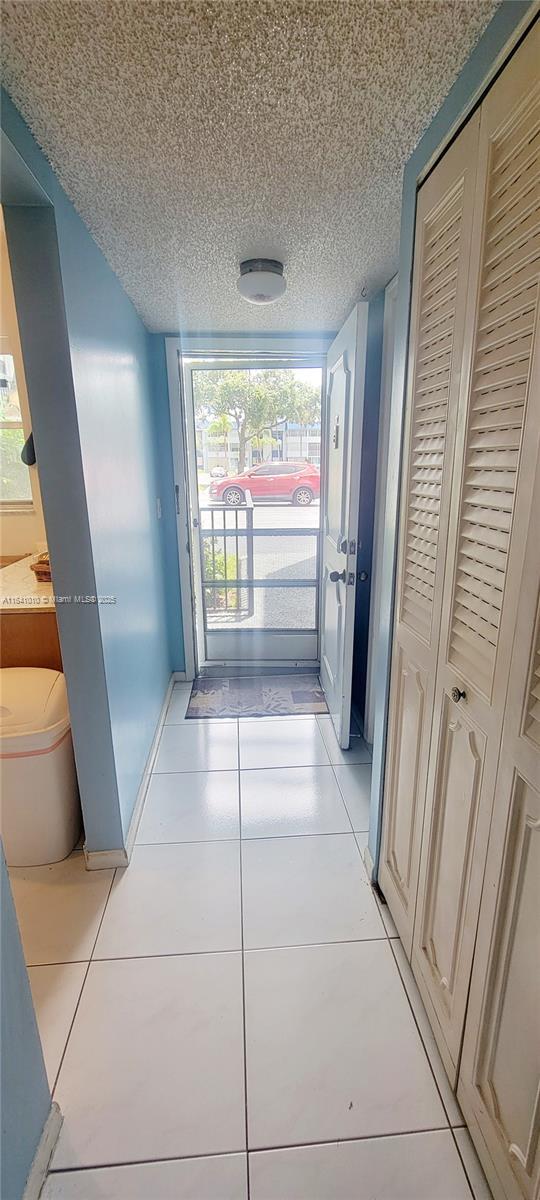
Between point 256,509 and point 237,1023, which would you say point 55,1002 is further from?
point 256,509

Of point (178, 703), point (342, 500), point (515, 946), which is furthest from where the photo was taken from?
point (178, 703)

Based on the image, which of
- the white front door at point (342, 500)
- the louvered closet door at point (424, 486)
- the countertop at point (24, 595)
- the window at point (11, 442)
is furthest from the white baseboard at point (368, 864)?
the window at point (11, 442)

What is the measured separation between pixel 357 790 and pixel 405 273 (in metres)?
1.89

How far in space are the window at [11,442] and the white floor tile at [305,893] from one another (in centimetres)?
262

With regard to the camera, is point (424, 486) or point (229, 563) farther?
point (229, 563)

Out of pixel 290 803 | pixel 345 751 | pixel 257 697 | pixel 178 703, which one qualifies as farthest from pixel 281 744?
pixel 178 703

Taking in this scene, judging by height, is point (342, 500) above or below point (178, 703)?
above

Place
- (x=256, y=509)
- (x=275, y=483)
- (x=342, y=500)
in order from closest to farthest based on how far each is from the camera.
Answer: (x=342, y=500) < (x=275, y=483) < (x=256, y=509)

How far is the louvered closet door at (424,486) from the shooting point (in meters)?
0.96

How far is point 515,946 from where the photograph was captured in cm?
80

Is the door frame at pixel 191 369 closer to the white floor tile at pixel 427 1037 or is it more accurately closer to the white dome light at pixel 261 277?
the white dome light at pixel 261 277

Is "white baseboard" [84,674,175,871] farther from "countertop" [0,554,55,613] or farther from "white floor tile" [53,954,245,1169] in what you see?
"countertop" [0,554,55,613]

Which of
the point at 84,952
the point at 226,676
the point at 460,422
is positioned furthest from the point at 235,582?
the point at 460,422

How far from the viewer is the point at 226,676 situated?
3266 mm
